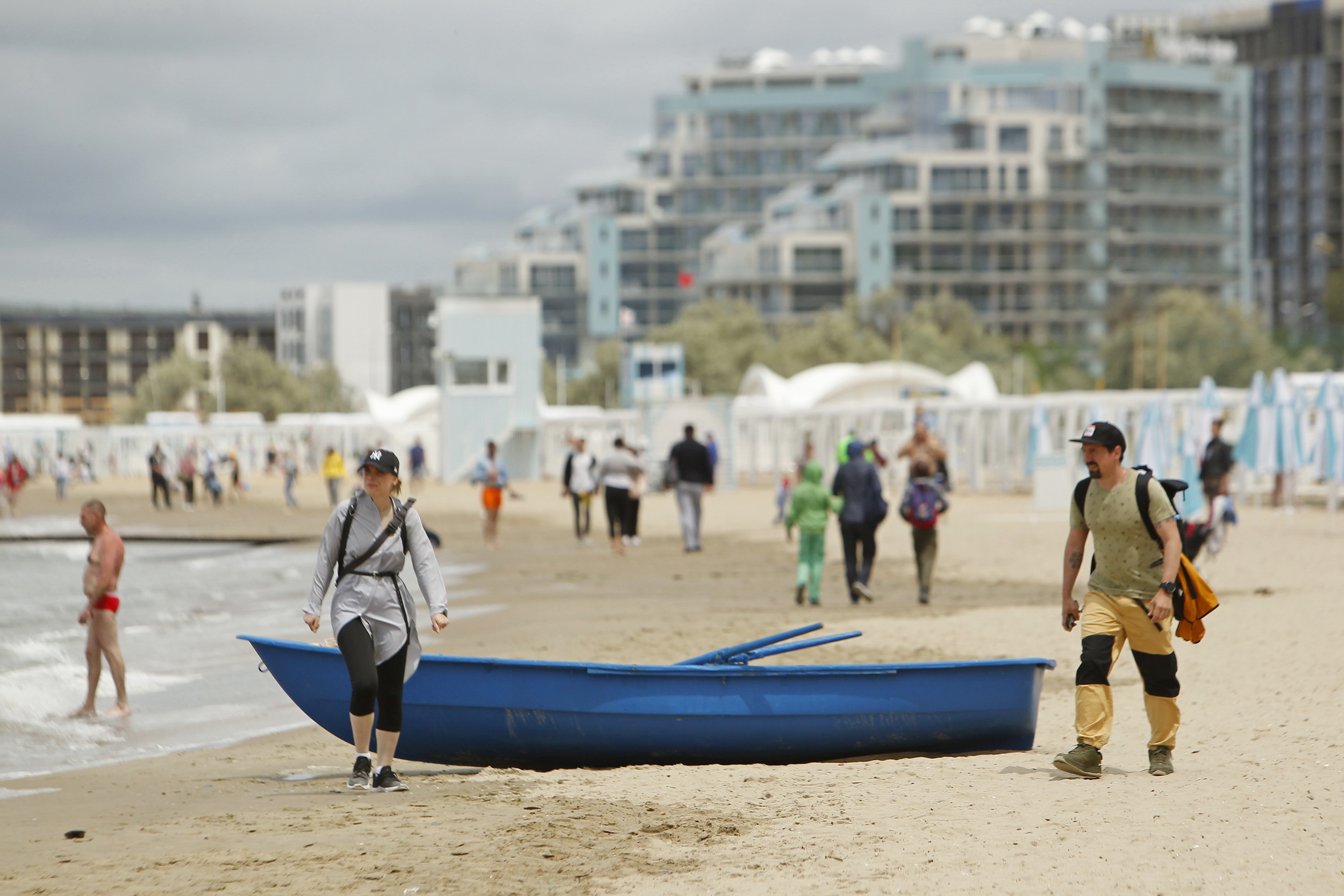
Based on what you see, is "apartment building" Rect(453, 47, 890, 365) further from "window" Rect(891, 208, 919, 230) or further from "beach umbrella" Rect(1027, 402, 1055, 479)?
"beach umbrella" Rect(1027, 402, 1055, 479)

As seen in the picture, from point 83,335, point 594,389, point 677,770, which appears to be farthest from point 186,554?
point 83,335

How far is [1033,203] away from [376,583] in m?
103

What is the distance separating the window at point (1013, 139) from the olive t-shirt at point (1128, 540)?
101211 mm

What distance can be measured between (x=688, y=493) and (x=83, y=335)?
432ft

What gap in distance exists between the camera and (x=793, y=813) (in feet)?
22.0

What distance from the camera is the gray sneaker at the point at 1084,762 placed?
7.10 metres

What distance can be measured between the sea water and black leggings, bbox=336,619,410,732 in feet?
9.83

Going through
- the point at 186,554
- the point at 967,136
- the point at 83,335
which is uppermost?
the point at 967,136

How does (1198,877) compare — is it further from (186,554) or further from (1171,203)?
(1171,203)

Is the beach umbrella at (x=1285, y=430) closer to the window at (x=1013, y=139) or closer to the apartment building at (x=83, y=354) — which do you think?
the window at (x=1013, y=139)

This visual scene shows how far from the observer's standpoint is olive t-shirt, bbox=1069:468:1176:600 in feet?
23.1

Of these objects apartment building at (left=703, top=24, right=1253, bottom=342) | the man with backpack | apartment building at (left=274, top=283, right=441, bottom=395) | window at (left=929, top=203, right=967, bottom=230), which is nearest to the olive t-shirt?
the man with backpack

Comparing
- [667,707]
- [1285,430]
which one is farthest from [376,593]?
[1285,430]

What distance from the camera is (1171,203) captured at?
108 metres
